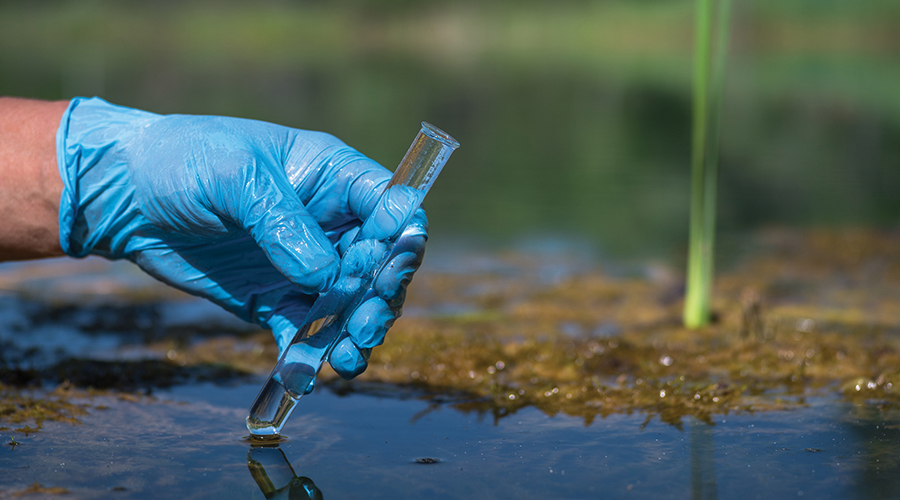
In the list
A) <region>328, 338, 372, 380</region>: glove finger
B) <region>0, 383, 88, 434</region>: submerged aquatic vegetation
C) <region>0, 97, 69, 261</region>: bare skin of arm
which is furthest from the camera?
<region>0, 97, 69, 261</region>: bare skin of arm

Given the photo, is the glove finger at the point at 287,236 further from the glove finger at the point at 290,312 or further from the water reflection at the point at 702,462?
the water reflection at the point at 702,462

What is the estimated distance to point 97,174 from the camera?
268 centimetres

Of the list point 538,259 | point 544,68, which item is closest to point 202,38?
point 544,68

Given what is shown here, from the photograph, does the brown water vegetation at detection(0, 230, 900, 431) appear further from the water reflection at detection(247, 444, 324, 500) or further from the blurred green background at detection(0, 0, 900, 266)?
the blurred green background at detection(0, 0, 900, 266)

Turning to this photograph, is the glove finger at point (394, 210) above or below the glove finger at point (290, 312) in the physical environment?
above

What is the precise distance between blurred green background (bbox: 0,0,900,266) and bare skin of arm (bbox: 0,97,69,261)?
4.39 m

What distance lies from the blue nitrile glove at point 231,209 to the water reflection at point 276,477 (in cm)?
31

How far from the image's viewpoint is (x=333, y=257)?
91.8 inches

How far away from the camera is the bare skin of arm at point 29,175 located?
8.93 ft

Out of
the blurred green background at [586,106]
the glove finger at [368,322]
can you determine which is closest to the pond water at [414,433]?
the glove finger at [368,322]

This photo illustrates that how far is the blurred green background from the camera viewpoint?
27.7 feet

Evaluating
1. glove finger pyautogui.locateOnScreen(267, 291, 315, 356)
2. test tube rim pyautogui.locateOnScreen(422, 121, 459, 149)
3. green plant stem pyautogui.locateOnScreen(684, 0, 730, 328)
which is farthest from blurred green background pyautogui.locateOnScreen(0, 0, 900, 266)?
test tube rim pyautogui.locateOnScreen(422, 121, 459, 149)

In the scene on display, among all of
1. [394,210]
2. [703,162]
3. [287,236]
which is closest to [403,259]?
[394,210]

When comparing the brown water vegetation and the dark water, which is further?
the brown water vegetation
